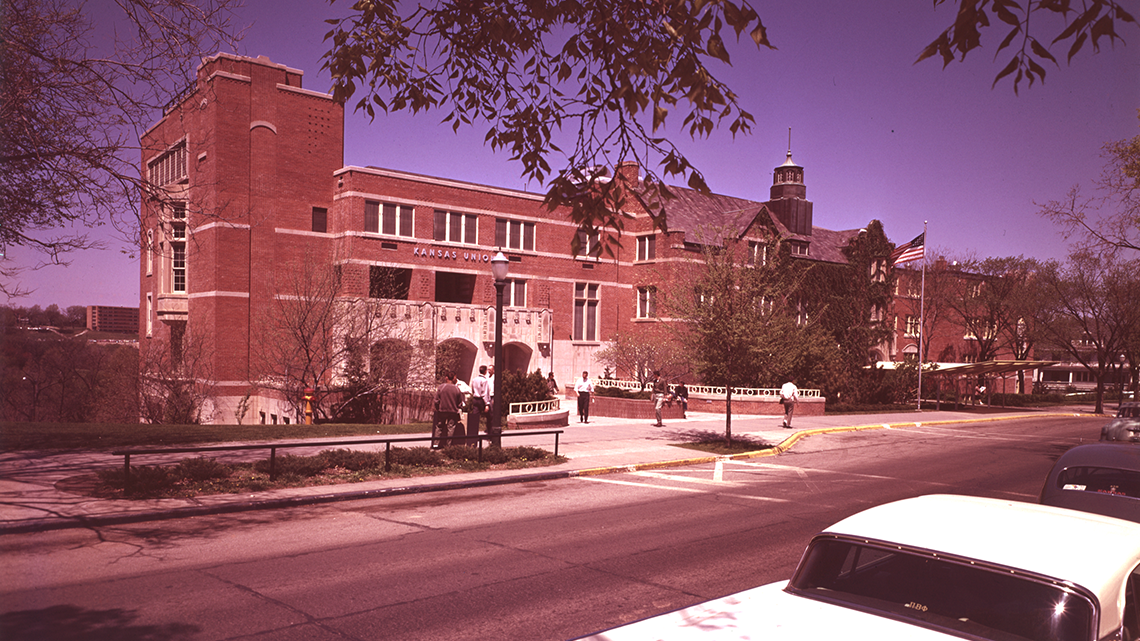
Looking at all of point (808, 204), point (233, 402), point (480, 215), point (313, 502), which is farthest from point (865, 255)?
point (313, 502)

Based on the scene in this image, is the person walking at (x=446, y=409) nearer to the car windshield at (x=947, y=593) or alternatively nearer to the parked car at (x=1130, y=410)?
the car windshield at (x=947, y=593)

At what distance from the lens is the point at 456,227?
131 ft

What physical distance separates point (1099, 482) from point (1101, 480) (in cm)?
3

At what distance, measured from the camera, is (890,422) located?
99.2 ft

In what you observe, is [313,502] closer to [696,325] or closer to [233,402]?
[696,325]

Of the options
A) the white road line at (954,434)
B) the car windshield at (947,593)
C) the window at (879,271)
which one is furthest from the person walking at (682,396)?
the car windshield at (947,593)

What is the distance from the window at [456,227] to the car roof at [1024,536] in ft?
120

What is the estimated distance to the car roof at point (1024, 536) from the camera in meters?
3.30

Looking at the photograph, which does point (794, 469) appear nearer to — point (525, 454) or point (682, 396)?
point (525, 454)

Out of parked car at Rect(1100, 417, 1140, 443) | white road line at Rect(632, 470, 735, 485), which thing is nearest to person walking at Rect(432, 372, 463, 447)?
white road line at Rect(632, 470, 735, 485)

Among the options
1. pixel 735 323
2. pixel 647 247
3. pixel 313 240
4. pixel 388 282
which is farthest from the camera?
pixel 647 247

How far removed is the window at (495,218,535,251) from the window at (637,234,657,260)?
8.41 metres

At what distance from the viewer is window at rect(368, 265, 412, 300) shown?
35250mm

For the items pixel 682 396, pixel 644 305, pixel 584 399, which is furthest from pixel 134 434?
pixel 644 305
